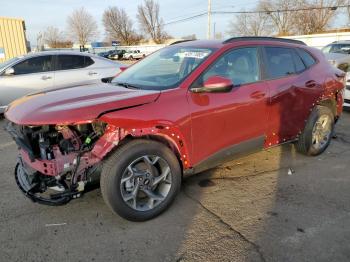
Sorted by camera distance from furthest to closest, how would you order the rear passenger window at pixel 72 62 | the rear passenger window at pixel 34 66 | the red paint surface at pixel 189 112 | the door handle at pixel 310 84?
the rear passenger window at pixel 72 62 → the rear passenger window at pixel 34 66 → the door handle at pixel 310 84 → the red paint surface at pixel 189 112

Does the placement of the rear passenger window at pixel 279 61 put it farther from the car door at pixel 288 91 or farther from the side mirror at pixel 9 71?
the side mirror at pixel 9 71

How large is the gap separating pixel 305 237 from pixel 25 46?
19237 mm

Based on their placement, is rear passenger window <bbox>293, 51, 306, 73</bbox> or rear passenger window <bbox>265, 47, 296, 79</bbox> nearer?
rear passenger window <bbox>265, 47, 296, 79</bbox>

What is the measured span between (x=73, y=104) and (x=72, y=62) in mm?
5662

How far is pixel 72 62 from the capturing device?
26.6 ft

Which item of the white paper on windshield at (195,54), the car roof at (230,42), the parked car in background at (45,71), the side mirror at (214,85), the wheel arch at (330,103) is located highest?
the car roof at (230,42)

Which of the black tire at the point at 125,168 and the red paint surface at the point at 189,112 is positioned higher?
the red paint surface at the point at 189,112

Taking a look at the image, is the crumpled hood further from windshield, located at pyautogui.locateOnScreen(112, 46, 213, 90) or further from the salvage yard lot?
the salvage yard lot

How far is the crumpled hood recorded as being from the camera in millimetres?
2729

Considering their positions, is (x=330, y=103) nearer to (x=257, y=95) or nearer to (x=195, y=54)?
→ (x=257, y=95)

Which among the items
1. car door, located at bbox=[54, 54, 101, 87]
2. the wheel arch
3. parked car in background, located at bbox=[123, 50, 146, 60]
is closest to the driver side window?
the wheel arch

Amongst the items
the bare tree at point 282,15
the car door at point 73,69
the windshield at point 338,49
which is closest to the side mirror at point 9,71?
the car door at point 73,69

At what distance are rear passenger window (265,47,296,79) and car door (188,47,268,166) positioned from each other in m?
0.22

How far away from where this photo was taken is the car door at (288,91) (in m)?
4.07
